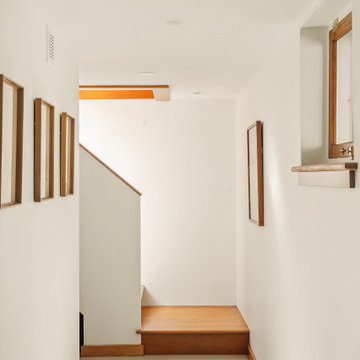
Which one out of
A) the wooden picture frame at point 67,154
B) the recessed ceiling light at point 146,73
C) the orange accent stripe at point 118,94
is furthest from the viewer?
the orange accent stripe at point 118,94

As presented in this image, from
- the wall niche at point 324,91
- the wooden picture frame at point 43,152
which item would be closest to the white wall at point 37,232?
the wooden picture frame at point 43,152

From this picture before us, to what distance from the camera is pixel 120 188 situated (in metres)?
4.15

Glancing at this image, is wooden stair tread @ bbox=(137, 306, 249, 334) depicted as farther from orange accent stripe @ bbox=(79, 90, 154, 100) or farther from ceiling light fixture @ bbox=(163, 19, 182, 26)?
ceiling light fixture @ bbox=(163, 19, 182, 26)

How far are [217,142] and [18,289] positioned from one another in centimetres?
347

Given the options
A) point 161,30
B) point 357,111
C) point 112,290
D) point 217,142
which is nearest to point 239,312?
point 112,290

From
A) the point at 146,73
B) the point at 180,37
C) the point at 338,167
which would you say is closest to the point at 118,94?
the point at 146,73

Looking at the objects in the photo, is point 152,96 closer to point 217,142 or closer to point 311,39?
point 217,142

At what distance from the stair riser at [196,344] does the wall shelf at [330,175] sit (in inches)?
90.0

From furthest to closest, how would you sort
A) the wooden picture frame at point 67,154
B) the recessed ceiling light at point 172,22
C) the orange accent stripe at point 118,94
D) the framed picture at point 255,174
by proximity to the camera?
the orange accent stripe at point 118,94 → the framed picture at point 255,174 → the wooden picture frame at point 67,154 → the recessed ceiling light at point 172,22

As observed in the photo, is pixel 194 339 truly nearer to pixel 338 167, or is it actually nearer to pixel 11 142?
pixel 338 167

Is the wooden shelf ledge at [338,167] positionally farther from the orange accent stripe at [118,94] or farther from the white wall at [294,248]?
the orange accent stripe at [118,94]

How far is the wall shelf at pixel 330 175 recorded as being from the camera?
1736 millimetres

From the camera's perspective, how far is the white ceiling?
2.29 meters

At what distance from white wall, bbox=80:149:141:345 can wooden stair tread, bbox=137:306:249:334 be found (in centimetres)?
31
